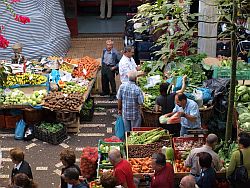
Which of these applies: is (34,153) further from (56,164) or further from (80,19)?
(80,19)

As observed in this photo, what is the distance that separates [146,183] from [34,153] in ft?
10.5

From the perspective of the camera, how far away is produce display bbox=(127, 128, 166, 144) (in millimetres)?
9938

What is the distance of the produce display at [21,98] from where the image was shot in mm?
11906

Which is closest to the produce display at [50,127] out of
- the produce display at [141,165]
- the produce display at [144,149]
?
the produce display at [144,149]

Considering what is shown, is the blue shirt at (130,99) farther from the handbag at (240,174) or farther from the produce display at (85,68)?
the handbag at (240,174)

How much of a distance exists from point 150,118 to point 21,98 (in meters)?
3.05

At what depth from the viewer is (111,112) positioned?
1321 cm

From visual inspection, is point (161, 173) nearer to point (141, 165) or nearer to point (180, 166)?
point (180, 166)

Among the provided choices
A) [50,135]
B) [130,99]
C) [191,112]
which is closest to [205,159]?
[191,112]

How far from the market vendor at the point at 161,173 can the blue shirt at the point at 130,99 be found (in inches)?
123

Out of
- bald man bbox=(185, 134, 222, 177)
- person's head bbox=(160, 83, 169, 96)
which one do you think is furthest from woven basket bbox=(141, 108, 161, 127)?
bald man bbox=(185, 134, 222, 177)

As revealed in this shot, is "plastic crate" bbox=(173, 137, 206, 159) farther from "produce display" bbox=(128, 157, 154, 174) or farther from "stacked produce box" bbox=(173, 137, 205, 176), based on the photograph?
"produce display" bbox=(128, 157, 154, 174)

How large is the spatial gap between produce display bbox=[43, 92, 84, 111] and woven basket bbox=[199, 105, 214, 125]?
2.71 m

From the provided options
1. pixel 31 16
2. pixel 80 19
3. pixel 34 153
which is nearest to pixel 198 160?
pixel 34 153
